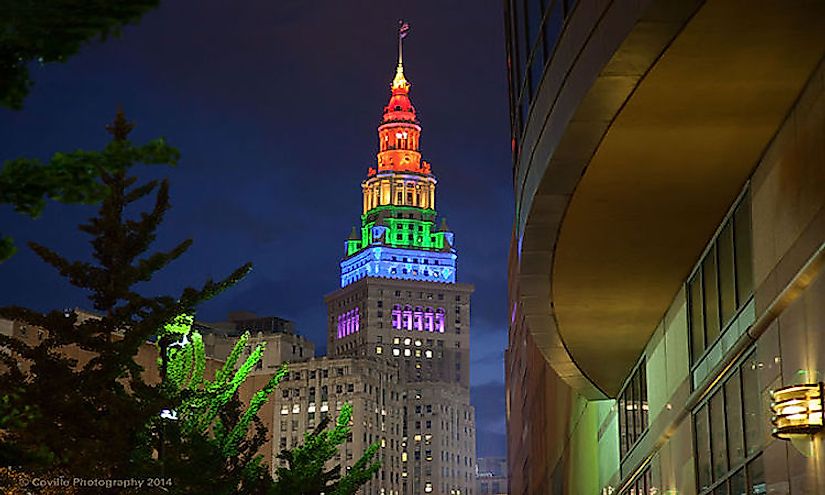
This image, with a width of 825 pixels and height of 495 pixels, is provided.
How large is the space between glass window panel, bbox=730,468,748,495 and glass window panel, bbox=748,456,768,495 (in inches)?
12.5

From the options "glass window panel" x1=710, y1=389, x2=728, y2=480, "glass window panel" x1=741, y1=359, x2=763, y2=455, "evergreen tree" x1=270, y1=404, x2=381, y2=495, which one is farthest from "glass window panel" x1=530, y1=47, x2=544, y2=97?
"evergreen tree" x1=270, y1=404, x2=381, y2=495

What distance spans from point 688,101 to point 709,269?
5.77 metres

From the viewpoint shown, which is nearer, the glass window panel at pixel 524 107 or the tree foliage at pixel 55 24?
the tree foliage at pixel 55 24

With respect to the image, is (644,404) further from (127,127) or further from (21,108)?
(21,108)

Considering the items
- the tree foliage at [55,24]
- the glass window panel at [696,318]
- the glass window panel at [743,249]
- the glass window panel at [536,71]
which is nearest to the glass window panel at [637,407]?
the glass window panel at [696,318]

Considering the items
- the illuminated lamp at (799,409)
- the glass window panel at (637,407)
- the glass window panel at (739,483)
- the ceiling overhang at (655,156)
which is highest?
the ceiling overhang at (655,156)

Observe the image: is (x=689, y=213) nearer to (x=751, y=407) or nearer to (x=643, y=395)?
(x=751, y=407)

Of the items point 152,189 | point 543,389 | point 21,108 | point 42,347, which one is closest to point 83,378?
point 42,347

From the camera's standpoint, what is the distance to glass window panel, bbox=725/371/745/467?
625 inches

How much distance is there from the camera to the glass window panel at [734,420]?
52.1 ft

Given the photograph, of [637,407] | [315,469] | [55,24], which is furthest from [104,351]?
[55,24]

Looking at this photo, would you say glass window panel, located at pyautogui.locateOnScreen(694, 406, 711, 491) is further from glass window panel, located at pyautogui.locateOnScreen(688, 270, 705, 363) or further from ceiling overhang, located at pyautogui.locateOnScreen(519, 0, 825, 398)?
ceiling overhang, located at pyautogui.locateOnScreen(519, 0, 825, 398)

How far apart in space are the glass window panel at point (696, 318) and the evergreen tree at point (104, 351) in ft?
29.0

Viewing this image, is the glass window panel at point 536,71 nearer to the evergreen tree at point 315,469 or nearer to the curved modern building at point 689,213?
the curved modern building at point 689,213
